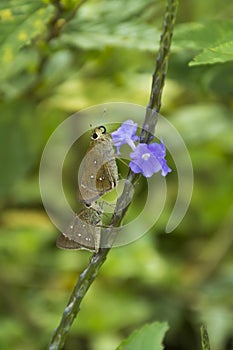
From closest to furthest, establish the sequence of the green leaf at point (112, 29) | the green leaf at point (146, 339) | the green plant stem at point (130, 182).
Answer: the green plant stem at point (130, 182), the green leaf at point (146, 339), the green leaf at point (112, 29)

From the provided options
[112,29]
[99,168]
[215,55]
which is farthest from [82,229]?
[112,29]

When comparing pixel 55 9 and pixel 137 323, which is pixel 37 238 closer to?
pixel 137 323

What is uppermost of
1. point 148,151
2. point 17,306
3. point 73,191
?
point 73,191

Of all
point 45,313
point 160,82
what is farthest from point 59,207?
point 160,82

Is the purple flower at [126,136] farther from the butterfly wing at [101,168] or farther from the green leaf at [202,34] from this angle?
the green leaf at [202,34]

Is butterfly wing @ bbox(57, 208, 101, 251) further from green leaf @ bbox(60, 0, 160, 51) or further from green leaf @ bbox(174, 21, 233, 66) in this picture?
green leaf @ bbox(60, 0, 160, 51)

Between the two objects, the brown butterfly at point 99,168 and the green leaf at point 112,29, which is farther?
the green leaf at point 112,29

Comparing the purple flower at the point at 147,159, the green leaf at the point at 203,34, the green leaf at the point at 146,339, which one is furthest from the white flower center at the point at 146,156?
the green leaf at the point at 203,34
